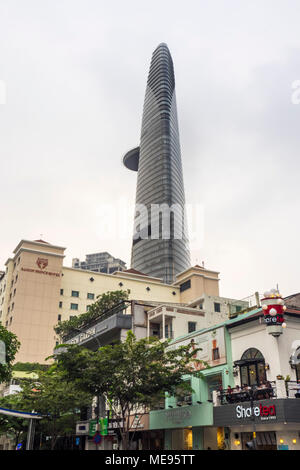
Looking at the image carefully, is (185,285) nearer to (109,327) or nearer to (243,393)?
(109,327)

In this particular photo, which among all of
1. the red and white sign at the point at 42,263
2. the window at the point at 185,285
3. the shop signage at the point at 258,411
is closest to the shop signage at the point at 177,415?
the shop signage at the point at 258,411

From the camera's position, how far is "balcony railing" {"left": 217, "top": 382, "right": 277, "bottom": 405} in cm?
2814

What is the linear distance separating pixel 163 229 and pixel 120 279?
63663 millimetres

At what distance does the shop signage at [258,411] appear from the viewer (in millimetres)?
27109

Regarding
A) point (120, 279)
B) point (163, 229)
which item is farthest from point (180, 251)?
point (120, 279)

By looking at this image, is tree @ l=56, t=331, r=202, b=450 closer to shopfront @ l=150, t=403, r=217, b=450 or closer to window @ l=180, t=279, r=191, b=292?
shopfront @ l=150, t=403, r=217, b=450

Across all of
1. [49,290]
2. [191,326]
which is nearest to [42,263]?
[49,290]

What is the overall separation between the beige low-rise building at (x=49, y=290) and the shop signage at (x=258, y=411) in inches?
2440

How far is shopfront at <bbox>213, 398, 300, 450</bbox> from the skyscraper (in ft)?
440

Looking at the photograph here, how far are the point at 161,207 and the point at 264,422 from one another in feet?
497

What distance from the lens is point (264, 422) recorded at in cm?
2738

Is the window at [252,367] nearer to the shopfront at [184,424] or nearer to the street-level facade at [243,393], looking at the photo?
the street-level facade at [243,393]

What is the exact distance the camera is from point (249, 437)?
30766mm

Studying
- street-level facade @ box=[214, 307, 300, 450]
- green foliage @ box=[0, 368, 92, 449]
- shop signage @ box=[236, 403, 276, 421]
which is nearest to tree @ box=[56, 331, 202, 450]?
street-level facade @ box=[214, 307, 300, 450]
